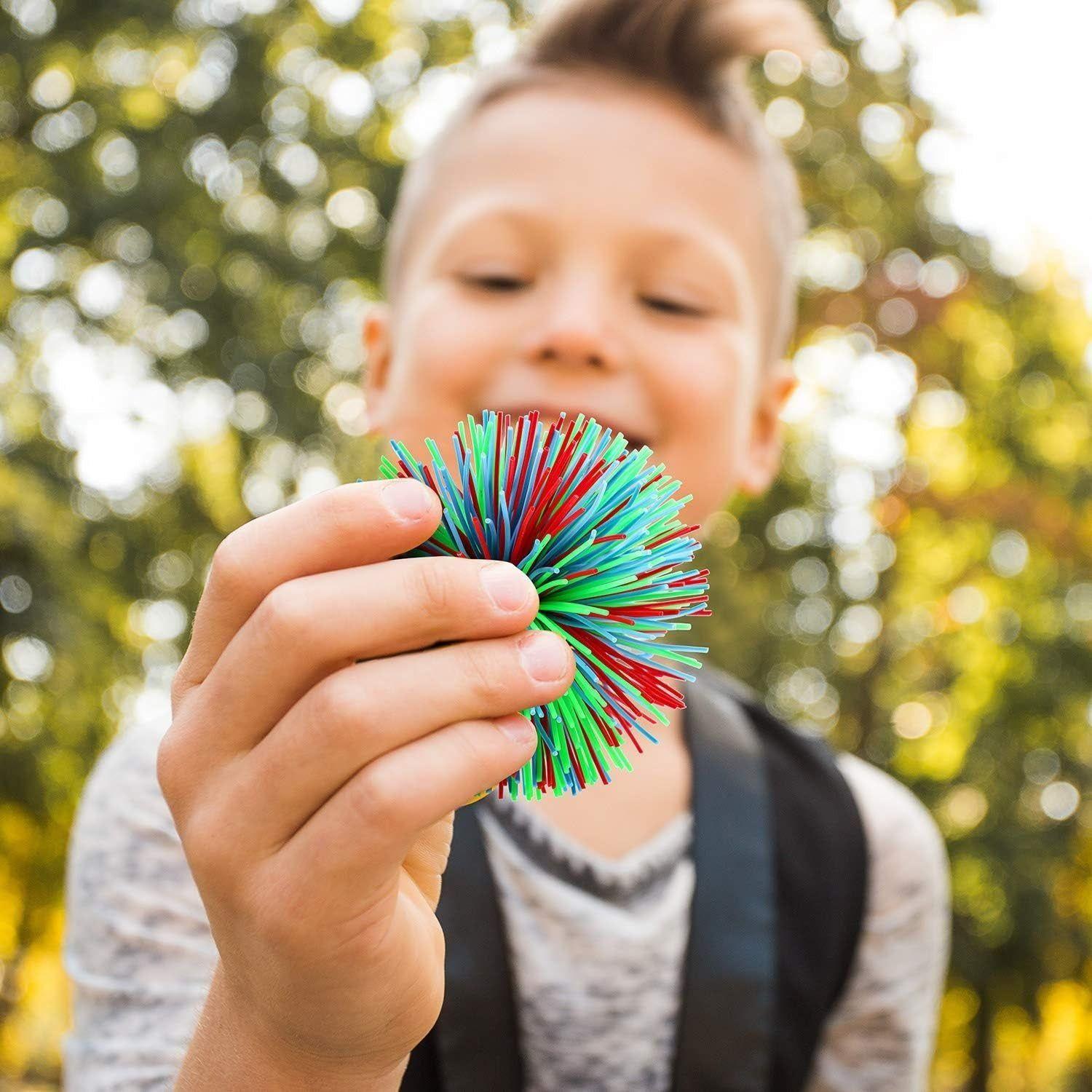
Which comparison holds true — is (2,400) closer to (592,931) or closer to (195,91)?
(195,91)

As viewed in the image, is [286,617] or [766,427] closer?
[286,617]

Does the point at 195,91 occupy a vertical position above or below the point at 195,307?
above

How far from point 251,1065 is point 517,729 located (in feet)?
1.11

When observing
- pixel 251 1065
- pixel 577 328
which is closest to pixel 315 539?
pixel 251 1065

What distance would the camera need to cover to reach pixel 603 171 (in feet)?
4.66

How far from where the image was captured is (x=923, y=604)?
8812 millimetres

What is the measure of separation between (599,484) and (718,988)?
36.2 inches

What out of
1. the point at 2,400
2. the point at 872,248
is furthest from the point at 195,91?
the point at 872,248

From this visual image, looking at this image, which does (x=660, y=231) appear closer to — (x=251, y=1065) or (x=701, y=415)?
(x=701, y=415)

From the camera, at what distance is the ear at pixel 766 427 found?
186cm

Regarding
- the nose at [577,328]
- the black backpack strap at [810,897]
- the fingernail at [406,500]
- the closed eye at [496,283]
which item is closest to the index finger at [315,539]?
the fingernail at [406,500]

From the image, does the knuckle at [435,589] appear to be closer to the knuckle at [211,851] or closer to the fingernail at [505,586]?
the fingernail at [505,586]

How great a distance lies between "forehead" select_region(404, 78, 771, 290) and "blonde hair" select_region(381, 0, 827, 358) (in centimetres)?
6

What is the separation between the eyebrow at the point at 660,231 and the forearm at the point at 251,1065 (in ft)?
3.31
